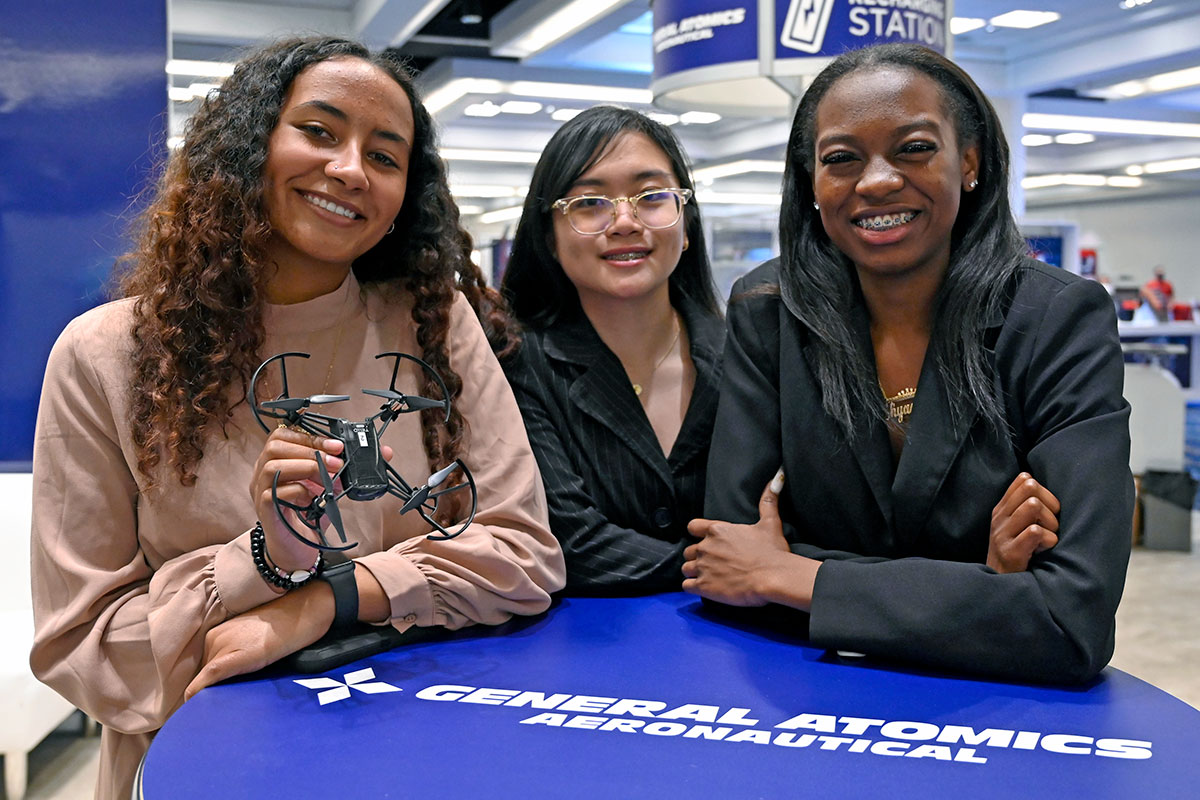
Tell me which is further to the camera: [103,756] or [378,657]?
[103,756]

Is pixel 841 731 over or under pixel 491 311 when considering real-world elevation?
under

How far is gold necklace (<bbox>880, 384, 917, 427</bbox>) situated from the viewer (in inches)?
70.7

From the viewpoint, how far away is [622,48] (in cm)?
1175

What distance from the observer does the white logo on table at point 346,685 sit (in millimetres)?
1412

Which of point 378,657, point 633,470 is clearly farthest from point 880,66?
point 378,657

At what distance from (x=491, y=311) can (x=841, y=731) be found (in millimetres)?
1225

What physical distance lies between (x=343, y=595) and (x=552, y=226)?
1024mm

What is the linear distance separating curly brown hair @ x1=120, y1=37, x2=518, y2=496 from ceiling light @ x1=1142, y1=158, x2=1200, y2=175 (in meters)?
18.5

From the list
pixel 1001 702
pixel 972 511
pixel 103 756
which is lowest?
pixel 103 756

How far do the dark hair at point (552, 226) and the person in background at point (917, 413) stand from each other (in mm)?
461

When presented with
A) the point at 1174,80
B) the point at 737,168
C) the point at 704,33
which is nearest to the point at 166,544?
the point at 704,33

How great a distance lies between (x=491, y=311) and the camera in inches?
88.6

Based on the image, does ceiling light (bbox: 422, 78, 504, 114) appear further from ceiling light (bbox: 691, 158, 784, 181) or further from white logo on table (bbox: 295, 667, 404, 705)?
white logo on table (bbox: 295, 667, 404, 705)

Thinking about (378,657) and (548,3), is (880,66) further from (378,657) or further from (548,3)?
(548,3)
